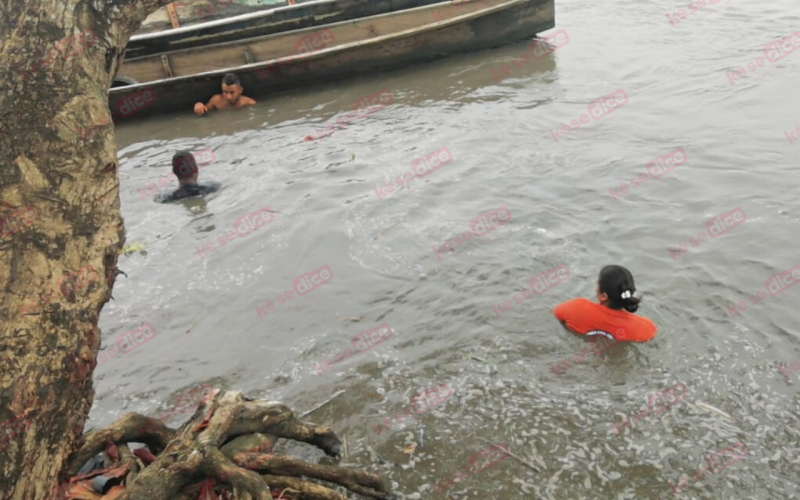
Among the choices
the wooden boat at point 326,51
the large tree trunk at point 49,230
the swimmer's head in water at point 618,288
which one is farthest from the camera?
the wooden boat at point 326,51

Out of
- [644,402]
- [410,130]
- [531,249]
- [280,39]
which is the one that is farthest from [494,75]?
[644,402]

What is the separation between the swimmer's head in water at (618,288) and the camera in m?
4.54

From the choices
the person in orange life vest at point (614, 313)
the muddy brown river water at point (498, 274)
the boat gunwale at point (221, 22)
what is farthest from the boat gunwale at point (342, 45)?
the person in orange life vest at point (614, 313)

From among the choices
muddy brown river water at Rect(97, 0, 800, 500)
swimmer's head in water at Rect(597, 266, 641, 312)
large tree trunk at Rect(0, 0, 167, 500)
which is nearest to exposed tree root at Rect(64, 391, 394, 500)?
large tree trunk at Rect(0, 0, 167, 500)

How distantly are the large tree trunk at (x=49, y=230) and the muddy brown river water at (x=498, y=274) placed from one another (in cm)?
148

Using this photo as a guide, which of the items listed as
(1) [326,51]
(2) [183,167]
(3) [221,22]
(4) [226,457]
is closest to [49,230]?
(4) [226,457]

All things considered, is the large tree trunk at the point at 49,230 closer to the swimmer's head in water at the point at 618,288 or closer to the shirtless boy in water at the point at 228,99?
the swimmer's head in water at the point at 618,288

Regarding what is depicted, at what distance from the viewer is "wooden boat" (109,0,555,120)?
10.2 meters

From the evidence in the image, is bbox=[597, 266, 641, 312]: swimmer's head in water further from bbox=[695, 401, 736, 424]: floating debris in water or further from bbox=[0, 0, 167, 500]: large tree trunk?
bbox=[0, 0, 167, 500]: large tree trunk

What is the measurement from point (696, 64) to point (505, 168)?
16.1 feet

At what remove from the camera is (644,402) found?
4.04m

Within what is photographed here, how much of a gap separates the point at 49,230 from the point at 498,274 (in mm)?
3707

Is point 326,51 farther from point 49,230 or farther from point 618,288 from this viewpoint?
point 49,230

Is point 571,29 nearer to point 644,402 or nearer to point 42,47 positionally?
point 644,402
